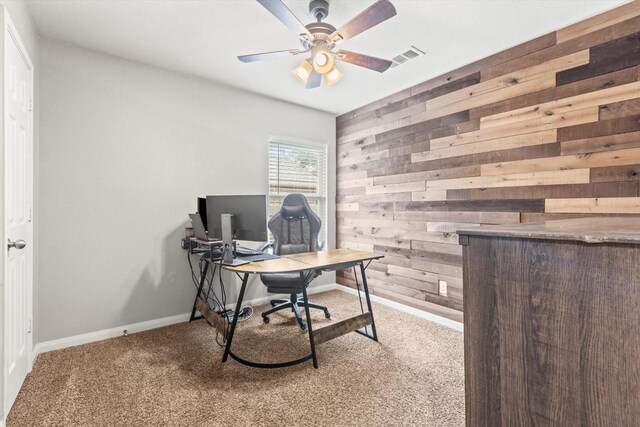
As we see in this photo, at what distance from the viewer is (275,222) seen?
3.21m

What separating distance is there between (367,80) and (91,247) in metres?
3.07

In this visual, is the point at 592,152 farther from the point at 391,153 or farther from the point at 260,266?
the point at 260,266

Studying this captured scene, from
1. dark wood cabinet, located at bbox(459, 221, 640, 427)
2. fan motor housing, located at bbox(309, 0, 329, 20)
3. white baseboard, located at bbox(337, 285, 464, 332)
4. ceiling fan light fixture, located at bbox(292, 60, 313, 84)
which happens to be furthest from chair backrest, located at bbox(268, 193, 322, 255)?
dark wood cabinet, located at bbox(459, 221, 640, 427)

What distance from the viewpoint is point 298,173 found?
4031mm

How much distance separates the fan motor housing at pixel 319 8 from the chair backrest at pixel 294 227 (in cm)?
170

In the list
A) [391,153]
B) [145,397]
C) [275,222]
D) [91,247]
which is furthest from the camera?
[391,153]

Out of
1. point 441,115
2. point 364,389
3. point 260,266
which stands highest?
point 441,115

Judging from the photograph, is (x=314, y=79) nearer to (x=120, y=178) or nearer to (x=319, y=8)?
(x=319, y=8)

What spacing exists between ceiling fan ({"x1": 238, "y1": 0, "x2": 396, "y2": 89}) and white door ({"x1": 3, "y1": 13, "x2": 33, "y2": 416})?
1365 millimetres

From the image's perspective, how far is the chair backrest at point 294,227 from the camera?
3.21 metres

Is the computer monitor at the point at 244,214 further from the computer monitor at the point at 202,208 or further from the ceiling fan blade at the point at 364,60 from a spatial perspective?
the ceiling fan blade at the point at 364,60

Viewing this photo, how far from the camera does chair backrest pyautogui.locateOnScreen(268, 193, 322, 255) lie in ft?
10.5

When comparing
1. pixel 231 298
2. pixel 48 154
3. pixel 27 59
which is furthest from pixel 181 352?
pixel 27 59

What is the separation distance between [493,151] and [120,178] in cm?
336
